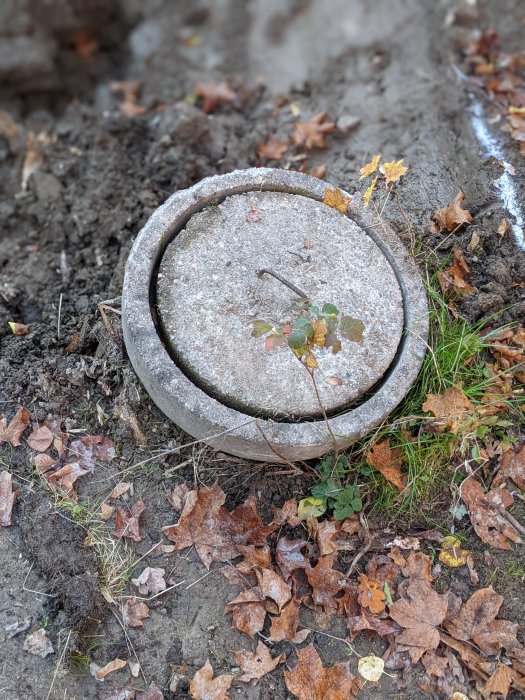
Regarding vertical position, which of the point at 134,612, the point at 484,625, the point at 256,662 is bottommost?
the point at 484,625

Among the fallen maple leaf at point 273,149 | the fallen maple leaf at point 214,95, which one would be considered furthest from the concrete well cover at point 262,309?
the fallen maple leaf at point 214,95

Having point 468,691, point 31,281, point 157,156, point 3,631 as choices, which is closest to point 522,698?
point 468,691

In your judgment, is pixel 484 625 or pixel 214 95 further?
pixel 214 95

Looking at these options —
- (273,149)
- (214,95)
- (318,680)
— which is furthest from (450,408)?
(214,95)

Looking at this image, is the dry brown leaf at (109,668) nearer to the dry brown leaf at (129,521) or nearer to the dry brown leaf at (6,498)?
the dry brown leaf at (129,521)

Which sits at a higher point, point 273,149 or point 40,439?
point 273,149

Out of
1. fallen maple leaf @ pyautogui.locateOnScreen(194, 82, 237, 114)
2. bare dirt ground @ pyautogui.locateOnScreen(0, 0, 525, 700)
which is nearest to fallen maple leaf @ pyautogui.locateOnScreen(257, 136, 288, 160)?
bare dirt ground @ pyautogui.locateOnScreen(0, 0, 525, 700)

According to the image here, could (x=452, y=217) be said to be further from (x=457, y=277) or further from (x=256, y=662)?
(x=256, y=662)
